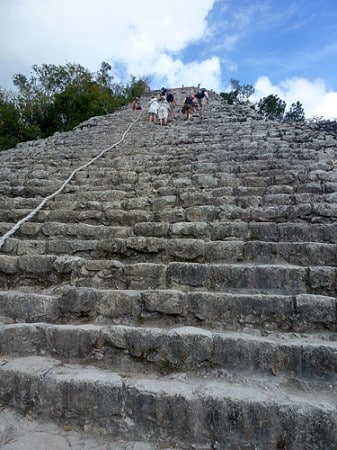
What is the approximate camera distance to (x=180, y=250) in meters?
2.51

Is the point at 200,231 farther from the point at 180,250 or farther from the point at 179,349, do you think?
the point at 179,349

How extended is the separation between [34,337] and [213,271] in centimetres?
123

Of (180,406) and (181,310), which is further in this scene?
(181,310)

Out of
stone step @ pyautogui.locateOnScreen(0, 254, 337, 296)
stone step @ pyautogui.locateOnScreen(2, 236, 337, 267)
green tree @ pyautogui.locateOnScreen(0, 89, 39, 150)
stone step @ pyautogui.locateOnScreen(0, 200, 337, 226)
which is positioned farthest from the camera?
green tree @ pyautogui.locateOnScreen(0, 89, 39, 150)

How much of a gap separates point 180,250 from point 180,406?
3.97 feet

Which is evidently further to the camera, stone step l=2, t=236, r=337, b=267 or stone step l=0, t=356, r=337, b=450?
stone step l=2, t=236, r=337, b=267

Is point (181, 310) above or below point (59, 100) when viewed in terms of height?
below

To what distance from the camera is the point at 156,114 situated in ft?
29.1

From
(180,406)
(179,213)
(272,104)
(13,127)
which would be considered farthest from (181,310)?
(272,104)

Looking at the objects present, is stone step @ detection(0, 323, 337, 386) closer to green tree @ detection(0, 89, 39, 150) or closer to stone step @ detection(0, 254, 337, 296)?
stone step @ detection(0, 254, 337, 296)

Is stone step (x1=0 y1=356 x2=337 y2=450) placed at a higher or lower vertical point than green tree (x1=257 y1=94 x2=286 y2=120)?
lower

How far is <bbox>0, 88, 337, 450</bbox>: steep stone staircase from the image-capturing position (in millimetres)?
1491

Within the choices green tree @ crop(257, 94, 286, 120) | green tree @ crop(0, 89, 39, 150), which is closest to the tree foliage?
green tree @ crop(0, 89, 39, 150)

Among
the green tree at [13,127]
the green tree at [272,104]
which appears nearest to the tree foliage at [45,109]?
the green tree at [13,127]
